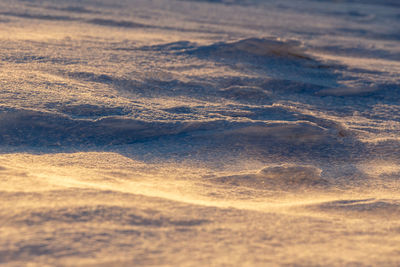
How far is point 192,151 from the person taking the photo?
174 cm

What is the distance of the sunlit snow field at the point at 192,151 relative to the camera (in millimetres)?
1004

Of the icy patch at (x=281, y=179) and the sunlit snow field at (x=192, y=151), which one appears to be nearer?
the sunlit snow field at (x=192, y=151)

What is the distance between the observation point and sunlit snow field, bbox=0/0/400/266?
39.5 inches

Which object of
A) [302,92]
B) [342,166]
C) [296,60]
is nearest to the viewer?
[342,166]

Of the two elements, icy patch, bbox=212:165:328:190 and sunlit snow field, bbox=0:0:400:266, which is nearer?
sunlit snow field, bbox=0:0:400:266

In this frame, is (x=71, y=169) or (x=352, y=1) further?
(x=352, y=1)

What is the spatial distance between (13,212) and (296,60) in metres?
2.47

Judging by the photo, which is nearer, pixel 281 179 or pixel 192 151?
pixel 281 179

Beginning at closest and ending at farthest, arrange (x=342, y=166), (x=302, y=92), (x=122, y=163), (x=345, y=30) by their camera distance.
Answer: (x=122, y=163) < (x=342, y=166) < (x=302, y=92) < (x=345, y=30)

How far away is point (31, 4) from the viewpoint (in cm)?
473

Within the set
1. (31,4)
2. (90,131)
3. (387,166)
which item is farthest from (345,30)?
(90,131)

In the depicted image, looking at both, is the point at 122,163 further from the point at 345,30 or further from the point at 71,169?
the point at 345,30

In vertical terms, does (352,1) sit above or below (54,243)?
above

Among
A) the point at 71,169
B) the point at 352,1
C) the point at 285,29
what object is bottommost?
the point at 71,169
